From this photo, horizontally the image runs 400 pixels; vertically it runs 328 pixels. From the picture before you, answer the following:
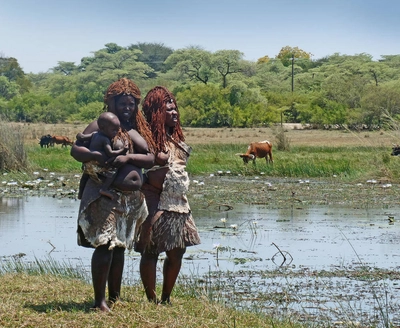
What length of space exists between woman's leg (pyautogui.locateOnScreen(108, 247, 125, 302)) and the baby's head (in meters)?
0.82

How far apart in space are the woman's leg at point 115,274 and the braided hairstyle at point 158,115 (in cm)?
85

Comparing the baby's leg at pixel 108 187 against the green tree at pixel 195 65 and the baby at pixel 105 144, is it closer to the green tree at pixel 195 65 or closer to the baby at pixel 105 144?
the baby at pixel 105 144

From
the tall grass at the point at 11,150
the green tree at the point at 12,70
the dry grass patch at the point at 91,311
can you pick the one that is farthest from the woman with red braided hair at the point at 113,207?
the green tree at the point at 12,70

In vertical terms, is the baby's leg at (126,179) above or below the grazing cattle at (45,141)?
above

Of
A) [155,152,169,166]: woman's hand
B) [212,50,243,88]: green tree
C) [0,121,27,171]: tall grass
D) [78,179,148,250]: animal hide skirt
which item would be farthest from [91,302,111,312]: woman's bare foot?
[212,50,243,88]: green tree

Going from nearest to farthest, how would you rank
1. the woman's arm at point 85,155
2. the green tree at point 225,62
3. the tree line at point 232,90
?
the woman's arm at point 85,155
the tree line at point 232,90
the green tree at point 225,62

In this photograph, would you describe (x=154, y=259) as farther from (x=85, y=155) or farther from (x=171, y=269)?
(x=85, y=155)

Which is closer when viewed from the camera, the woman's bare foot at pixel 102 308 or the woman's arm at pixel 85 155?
the woman's arm at pixel 85 155

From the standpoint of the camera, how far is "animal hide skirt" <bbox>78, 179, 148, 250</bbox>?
6.08 meters

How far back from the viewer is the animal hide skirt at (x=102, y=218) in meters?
6.08

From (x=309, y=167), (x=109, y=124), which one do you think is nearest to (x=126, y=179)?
(x=109, y=124)

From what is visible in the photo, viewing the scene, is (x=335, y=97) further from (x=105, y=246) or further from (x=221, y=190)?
(x=105, y=246)

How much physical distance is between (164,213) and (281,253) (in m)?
3.82

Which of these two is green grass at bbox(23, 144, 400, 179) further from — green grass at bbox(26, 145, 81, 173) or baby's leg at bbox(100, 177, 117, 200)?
baby's leg at bbox(100, 177, 117, 200)
